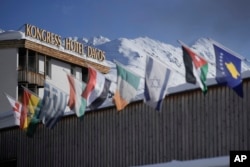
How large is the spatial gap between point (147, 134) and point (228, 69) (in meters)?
5.39

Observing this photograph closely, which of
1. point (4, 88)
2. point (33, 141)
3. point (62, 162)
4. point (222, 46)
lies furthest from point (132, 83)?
point (4, 88)

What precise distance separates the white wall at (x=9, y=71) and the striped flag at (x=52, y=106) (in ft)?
87.1

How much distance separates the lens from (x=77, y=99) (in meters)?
21.4

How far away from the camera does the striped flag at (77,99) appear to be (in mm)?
21219

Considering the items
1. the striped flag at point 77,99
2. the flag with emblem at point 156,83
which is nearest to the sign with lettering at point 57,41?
the striped flag at point 77,99

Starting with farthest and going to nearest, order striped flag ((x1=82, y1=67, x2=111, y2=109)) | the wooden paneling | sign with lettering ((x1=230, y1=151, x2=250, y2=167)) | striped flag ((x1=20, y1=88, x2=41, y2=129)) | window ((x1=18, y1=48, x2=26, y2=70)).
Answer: window ((x1=18, y1=48, x2=26, y2=70))
striped flag ((x1=20, y1=88, x2=41, y2=129))
striped flag ((x1=82, y1=67, x2=111, y2=109))
the wooden paneling
sign with lettering ((x1=230, y1=151, x2=250, y2=167))

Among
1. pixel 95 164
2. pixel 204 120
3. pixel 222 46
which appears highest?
pixel 222 46

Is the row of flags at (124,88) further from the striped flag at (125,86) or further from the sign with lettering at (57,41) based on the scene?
the sign with lettering at (57,41)

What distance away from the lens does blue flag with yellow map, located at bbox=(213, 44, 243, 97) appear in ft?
52.5

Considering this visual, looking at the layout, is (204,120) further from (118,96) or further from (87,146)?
(87,146)

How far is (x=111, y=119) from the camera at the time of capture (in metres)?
22.1

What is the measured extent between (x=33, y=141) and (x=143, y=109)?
657cm

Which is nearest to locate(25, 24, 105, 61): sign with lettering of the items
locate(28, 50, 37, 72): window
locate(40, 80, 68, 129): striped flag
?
locate(28, 50, 37, 72): window

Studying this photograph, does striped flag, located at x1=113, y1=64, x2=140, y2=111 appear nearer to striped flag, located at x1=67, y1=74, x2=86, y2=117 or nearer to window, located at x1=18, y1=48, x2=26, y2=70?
striped flag, located at x1=67, y1=74, x2=86, y2=117
